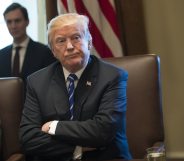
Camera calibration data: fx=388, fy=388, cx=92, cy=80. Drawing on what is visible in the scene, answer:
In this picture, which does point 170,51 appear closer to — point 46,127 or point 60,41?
point 60,41

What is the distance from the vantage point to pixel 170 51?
3391mm

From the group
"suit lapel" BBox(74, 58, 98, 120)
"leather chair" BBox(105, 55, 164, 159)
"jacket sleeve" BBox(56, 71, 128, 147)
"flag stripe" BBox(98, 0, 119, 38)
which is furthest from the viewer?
"flag stripe" BBox(98, 0, 119, 38)

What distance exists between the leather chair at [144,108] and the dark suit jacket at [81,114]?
203 millimetres

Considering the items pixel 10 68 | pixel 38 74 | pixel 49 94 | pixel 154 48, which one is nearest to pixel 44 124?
pixel 49 94

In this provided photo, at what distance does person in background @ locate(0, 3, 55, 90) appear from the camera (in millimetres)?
3262

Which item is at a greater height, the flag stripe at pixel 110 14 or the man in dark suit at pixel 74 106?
the flag stripe at pixel 110 14

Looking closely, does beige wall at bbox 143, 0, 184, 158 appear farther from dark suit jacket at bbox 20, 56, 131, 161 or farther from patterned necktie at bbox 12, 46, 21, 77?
dark suit jacket at bbox 20, 56, 131, 161

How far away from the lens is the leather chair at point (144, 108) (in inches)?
85.7

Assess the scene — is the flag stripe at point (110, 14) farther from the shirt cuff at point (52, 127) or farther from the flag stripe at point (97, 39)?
the shirt cuff at point (52, 127)

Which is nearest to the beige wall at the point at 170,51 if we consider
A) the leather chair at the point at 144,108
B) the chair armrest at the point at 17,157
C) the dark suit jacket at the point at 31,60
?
the dark suit jacket at the point at 31,60

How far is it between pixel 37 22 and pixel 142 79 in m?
1.79

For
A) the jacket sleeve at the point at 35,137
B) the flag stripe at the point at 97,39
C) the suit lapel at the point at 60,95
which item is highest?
the flag stripe at the point at 97,39

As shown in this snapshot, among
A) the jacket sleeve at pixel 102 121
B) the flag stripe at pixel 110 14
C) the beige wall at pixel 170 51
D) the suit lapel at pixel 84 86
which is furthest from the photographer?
the beige wall at pixel 170 51

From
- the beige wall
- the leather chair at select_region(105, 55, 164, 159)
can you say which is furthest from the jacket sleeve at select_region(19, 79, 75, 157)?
the beige wall
